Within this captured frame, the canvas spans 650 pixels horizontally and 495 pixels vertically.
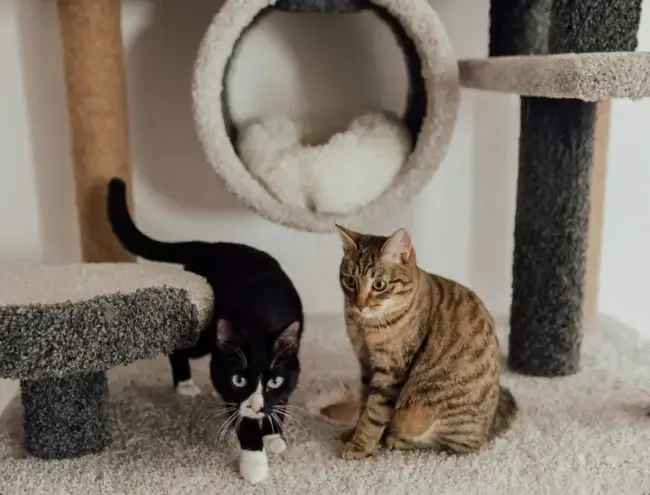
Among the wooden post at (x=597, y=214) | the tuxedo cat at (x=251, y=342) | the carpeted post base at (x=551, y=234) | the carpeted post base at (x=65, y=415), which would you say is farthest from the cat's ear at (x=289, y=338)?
the wooden post at (x=597, y=214)

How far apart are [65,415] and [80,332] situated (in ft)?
0.54

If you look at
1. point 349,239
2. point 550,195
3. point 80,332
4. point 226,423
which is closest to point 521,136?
point 550,195

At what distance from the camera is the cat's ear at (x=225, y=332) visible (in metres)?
1.08

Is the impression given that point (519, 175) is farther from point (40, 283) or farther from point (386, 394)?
point (40, 283)

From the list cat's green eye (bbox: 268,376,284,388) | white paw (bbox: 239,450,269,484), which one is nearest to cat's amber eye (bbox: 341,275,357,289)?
cat's green eye (bbox: 268,376,284,388)

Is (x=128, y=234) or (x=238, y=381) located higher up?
(x=128, y=234)

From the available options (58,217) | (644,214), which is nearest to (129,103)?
(58,217)

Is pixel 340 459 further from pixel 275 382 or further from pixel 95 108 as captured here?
pixel 95 108

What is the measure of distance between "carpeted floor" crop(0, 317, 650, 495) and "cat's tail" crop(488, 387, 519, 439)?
0.02m

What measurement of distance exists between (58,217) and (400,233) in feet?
2.87

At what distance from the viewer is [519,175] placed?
137 cm

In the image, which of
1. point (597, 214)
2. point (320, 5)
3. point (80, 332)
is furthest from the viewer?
point (597, 214)

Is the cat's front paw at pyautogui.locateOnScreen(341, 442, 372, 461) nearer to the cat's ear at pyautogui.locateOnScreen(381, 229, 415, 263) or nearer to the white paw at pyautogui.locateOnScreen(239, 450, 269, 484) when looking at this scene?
the white paw at pyautogui.locateOnScreen(239, 450, 269, 484)

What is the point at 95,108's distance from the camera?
4.61 ft
